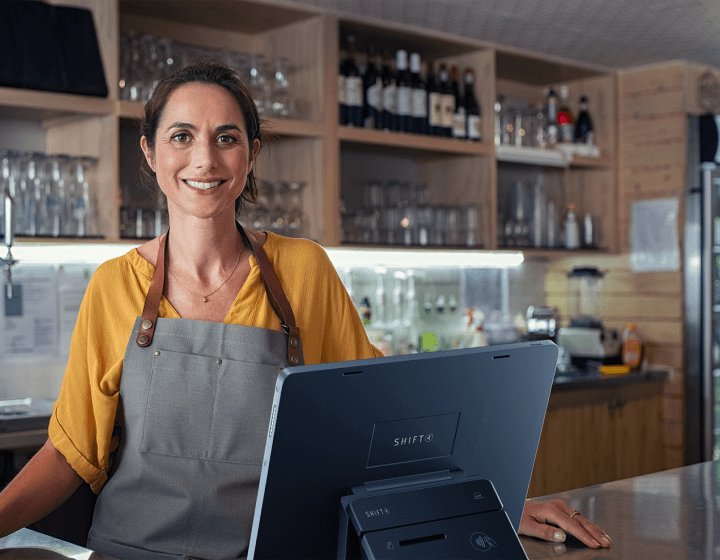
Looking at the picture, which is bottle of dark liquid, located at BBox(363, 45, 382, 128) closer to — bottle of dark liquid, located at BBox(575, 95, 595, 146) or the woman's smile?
bottle of dark liquid, located at BBox(575, 95, 595, 146)

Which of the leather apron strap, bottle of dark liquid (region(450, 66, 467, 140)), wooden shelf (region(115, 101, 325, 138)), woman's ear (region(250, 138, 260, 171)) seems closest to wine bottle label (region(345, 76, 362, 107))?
wooden shelf (region(115, 101, 325, 138))

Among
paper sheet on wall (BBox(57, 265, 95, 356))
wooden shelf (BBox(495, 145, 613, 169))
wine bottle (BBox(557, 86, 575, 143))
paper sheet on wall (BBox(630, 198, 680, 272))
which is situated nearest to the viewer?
paper sheet on wall (BBox(57, 265, 95, 356))

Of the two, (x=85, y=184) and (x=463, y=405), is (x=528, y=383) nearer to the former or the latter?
(x=463, y=405)

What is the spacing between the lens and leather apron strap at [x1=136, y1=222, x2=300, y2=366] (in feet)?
4.56

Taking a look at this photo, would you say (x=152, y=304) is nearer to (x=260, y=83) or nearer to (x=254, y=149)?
(x=254, y=149)

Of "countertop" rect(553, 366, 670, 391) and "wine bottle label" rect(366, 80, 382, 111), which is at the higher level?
"wine bottle label" rect(366, 80, 382, 111)

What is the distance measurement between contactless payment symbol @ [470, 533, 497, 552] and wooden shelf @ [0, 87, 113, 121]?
223 centimetres

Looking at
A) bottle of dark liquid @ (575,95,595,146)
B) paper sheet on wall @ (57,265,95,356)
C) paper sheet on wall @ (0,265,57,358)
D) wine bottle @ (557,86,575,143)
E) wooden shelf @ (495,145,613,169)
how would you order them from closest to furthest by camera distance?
paper sheet on wall @ (0,265,57,358)
paper sheet on wall @ (57,265,95,356)
wooden shelf @ (495,145,613,169)
wine bottle @ (557,86,575,143)
bottle of dark liquid @ (575,95,595,146)

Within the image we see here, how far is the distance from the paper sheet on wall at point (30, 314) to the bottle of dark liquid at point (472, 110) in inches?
74.1

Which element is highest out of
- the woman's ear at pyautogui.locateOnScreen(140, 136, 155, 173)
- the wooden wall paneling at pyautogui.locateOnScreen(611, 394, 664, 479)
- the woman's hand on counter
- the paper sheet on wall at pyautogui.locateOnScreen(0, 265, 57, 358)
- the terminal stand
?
the woman's ear at pyautogui.locateOnScreen(140, 136, 155, 173)

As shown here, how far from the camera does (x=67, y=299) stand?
308 cm

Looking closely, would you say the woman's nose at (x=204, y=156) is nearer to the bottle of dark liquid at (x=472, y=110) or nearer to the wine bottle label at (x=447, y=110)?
the wine bottle label at (x=447, y=110)

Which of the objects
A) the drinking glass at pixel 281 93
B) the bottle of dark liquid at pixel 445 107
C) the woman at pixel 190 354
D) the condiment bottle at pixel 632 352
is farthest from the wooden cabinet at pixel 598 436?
the woman at pixel 190 354

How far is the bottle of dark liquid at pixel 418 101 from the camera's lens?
11.8ft
